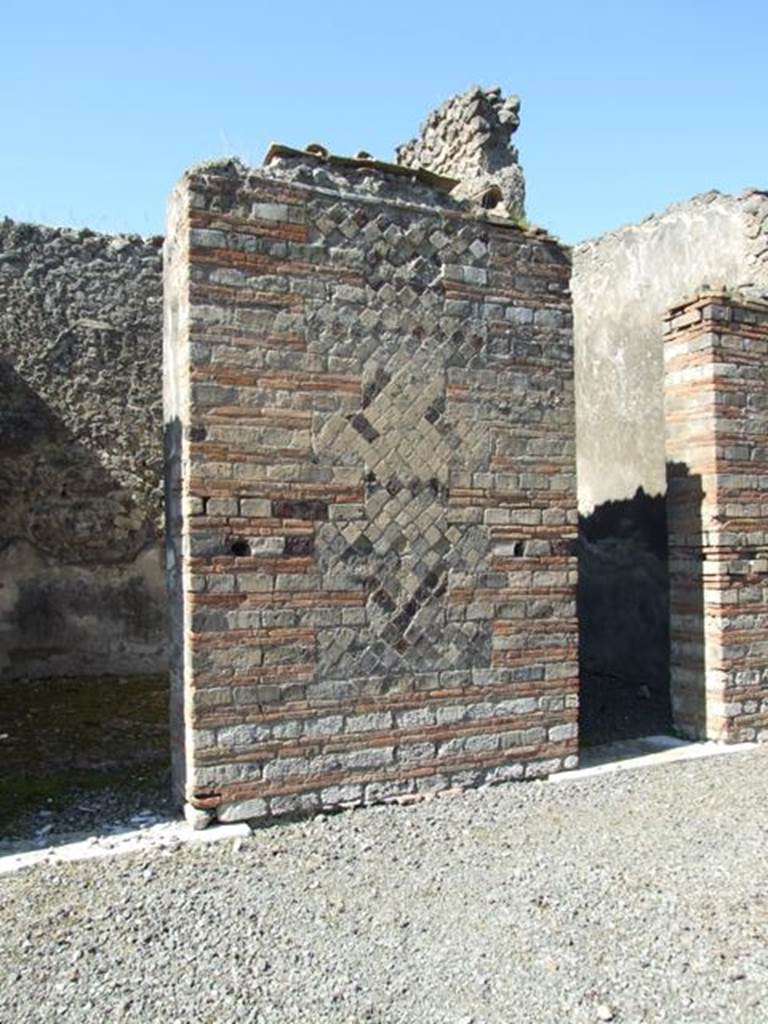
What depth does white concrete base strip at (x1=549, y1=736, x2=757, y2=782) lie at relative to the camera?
5.49 metres

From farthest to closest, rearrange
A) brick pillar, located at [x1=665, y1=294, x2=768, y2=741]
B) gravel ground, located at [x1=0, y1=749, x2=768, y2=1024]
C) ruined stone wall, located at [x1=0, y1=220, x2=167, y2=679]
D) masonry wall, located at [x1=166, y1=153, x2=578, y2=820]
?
ruined stone wall, located at [x1=0, y1=220, x2=167, y2=679] < brick pillar, located at [x1=665, y1=294, x2=768, y2=741] < masonry wall, located at [x1=166, y1=153, x2=578, y2=820] < gravel ground, located at [x1=0, y1=749, x2=768, y2=1024]

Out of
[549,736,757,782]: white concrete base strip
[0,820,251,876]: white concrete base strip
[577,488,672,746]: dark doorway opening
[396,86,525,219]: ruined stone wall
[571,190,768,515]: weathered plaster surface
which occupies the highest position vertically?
[396,86,525,219]: ruined stone wall

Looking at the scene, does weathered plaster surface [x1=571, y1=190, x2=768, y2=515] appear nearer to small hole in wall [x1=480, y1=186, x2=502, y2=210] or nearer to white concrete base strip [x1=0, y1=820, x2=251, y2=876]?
small hole in wall [x1=480, y1=186, x2=502, y2=210]

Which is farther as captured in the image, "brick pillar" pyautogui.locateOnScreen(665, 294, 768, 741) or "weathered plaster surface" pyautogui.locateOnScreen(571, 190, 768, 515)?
"weathered plaster surface" pyautogui.locateOnScreen(571, 190, 768, 515)

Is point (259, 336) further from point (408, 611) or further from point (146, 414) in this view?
point (146, 414)

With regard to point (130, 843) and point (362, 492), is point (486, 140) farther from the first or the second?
point (130, 843)

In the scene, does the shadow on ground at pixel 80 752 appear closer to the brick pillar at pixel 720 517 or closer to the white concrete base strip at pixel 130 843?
the white concrete base strip at pixel 130 843

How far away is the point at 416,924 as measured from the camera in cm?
348

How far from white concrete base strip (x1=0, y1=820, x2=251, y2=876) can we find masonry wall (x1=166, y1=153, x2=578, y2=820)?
0.43 ft

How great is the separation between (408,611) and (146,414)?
427cm

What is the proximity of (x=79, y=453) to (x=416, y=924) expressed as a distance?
5.76 m

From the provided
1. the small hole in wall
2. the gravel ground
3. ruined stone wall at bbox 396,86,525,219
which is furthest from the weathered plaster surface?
the gravel ground

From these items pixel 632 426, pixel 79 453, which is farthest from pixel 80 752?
pixel 632 426

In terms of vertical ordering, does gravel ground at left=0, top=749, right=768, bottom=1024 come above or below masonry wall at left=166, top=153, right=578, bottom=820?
below
